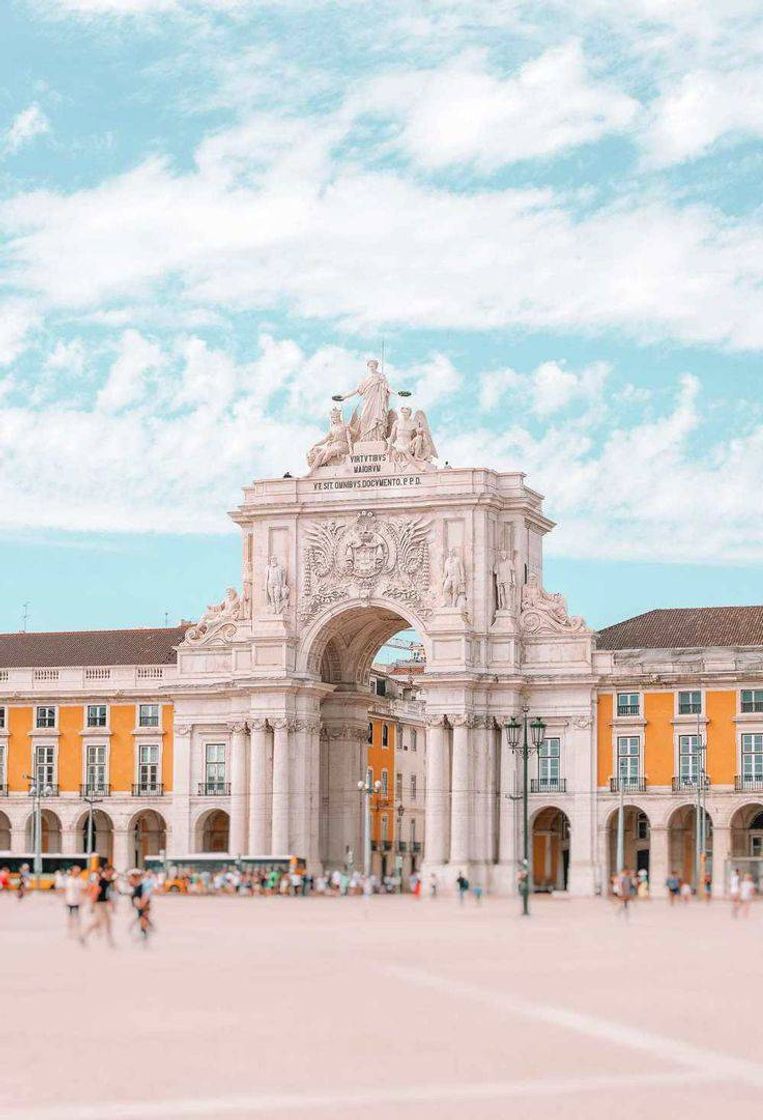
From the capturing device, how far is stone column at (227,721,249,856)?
302 feet

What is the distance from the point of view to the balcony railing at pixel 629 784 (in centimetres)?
8819

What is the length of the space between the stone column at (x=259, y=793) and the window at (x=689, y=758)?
714 inches

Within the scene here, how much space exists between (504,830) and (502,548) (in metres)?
12.3

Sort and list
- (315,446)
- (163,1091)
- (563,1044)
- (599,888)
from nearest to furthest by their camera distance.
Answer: (163,1091)
(563,1044)
(599,888)
(315,446)

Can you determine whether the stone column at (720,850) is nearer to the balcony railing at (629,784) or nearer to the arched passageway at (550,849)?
the balcony railing at (629,784)

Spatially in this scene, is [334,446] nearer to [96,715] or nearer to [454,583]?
[454,583]

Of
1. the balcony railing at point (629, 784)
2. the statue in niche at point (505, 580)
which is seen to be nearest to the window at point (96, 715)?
the statue in niche at point (505, 580)

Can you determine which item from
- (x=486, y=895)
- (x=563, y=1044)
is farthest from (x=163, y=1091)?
(x=486, y=895)

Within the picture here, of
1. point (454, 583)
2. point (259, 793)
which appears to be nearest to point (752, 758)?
point (454, 583)

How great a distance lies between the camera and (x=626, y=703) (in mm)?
89438

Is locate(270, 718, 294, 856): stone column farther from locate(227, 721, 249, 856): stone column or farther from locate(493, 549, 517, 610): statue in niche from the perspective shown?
locate(493, 549, 517, 610): statue in niche

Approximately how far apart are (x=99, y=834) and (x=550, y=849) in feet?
71.9

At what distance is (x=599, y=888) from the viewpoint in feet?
285

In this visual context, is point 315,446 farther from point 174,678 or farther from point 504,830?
point 504,830
